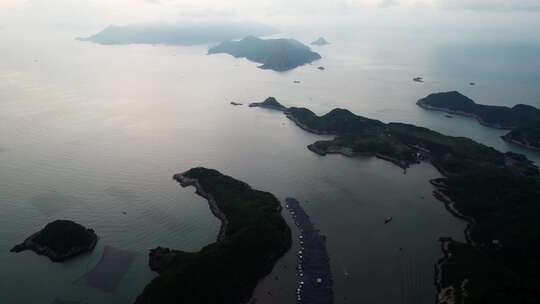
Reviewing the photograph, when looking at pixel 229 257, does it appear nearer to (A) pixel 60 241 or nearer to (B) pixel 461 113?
(A) pixel 60 241

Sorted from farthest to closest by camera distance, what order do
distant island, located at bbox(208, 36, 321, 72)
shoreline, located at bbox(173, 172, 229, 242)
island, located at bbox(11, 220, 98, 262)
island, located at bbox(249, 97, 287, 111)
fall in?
distant island, located at bbox(208, 36, 321, 72)
island, located at bbox(249, 97, 287, 111)
shoreline, located at bbox(173, 172, 229, 242)
island, located at bbox(11, 220, 98, 262)

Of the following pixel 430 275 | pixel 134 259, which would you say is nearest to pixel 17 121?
pixel 134 259

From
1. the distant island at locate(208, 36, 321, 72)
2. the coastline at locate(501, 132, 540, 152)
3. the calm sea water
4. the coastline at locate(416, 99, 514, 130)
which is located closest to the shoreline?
the calm sea water

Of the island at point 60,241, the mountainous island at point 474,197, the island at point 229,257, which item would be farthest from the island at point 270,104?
the island at point 60,241

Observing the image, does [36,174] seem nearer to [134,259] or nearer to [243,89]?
[134,259]

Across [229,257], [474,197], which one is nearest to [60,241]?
[229,257]

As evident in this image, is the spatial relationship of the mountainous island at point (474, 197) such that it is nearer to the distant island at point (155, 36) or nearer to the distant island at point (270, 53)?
the distant island at point (270, 53)

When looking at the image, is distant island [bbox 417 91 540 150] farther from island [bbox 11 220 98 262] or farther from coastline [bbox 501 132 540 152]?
island [bbox 11 220 98 262]
